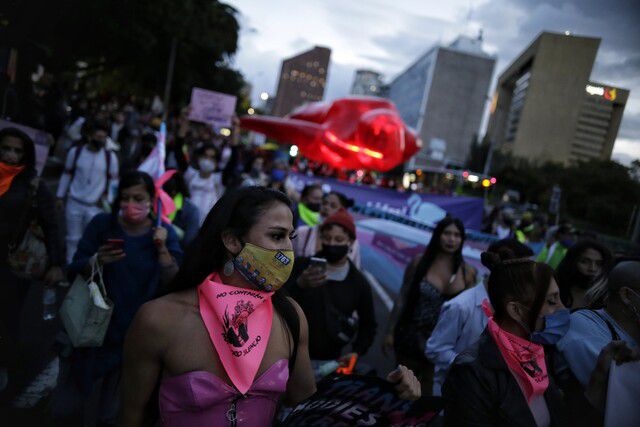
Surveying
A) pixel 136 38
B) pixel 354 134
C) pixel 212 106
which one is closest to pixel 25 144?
pixel 354 134

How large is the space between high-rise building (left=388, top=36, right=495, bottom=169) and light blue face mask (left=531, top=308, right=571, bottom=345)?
90253 millimetres

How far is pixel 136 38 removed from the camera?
20547mm

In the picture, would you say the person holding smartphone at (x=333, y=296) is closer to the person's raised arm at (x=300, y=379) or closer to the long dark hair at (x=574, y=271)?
the person's raised arm at (x=300, y=379)

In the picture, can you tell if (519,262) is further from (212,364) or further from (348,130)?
(348,130)

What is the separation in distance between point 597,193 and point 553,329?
425 inches

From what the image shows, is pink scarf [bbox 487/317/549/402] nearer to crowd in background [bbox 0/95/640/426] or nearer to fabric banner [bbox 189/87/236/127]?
crowd in background [bbox 0/95/640/426]

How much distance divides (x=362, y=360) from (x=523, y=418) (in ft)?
11.2

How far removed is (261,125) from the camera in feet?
37.5

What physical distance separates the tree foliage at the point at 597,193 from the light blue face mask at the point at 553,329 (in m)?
2.90

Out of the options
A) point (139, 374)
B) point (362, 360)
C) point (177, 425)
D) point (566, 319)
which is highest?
point (566, 319)

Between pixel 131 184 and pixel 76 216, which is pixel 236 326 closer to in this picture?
pixel 131 184

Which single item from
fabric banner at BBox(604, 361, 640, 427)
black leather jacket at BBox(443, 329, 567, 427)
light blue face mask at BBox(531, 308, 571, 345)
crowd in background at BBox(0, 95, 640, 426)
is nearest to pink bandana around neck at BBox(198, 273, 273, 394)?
crowd in background at BBox(0, 95, 640, 426)

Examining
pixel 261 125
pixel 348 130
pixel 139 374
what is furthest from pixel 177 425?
pixel 261 125

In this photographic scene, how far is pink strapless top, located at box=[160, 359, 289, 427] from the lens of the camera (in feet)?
5.69
